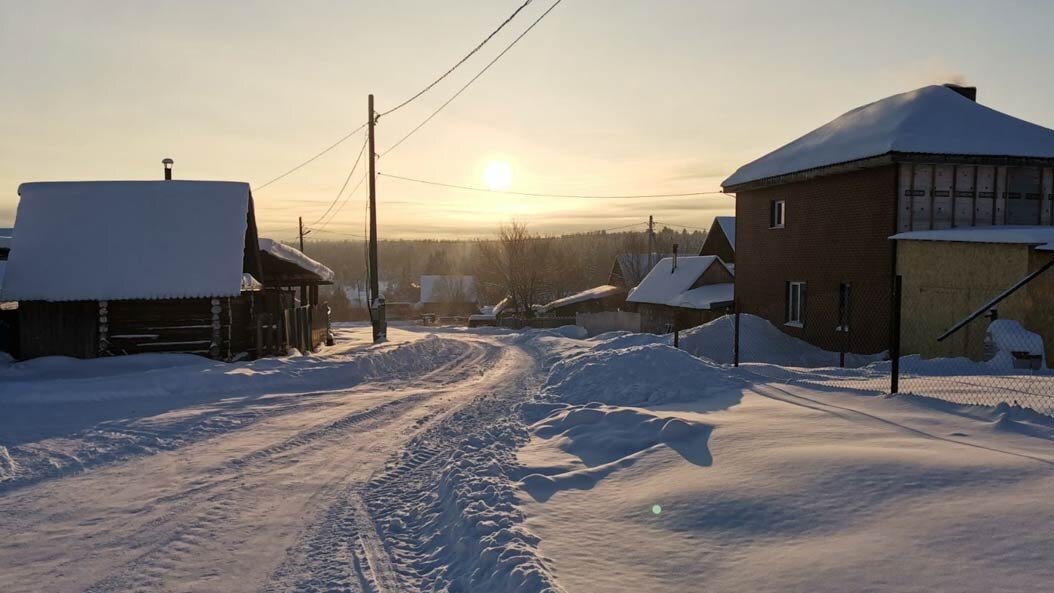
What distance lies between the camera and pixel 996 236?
14438 mm

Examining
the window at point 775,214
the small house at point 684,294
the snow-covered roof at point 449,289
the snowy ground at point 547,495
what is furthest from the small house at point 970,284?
the snow-covered roof at point 449,289

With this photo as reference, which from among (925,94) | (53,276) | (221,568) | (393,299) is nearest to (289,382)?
(53,276)

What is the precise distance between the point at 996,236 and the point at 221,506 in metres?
16.2

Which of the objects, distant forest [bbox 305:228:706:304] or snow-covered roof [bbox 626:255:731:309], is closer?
snow-covered roof [bbox 626:255:731:309]

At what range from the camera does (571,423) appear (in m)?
9.13

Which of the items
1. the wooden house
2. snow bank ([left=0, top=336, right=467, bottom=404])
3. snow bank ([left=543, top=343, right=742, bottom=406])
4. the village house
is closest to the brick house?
snow bank ([left=543, top=343, right=742, bottom=406])

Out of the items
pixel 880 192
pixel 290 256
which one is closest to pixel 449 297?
pixel 290 256

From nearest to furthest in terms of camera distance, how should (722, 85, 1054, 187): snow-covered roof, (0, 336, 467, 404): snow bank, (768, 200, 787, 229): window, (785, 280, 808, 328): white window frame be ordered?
1. (0, 336, 467, 404): snow bank
2. (722, 85, 1054, 187): snow-covered roof
3. (785, 280, 808, 328): white window frame
4. (768, 200, 787, 229): window

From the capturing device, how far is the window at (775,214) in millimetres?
21939

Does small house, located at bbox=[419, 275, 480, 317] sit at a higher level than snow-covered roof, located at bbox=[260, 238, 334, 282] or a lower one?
lower

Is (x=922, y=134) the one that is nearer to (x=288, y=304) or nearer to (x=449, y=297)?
(x=288, y=304)

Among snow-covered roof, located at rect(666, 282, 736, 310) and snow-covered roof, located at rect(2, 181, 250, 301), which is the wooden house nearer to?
snow-covered roof, located at rect(2, 181, 250, 301)

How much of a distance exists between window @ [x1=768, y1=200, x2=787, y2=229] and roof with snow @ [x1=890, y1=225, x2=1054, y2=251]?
590 centimetres

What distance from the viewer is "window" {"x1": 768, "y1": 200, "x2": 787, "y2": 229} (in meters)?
21.9
